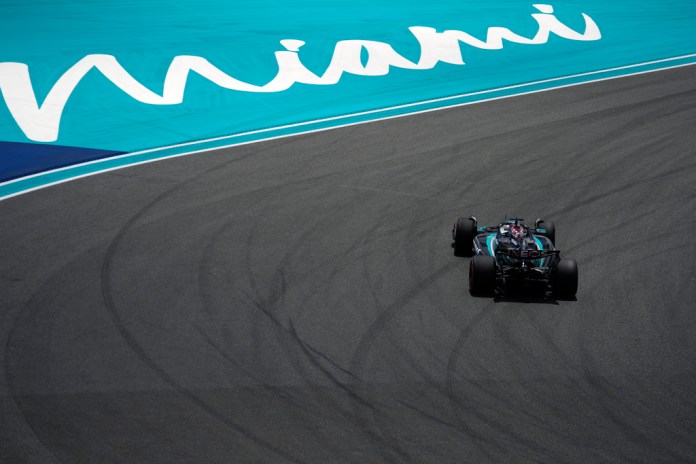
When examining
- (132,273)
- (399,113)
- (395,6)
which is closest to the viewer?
(132,273)

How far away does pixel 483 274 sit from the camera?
12.9 meters

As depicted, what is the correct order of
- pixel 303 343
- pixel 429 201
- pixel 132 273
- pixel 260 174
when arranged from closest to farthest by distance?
pixel 303 343 → pixel 132 273 → pixel 429 201 → pixel 260 174

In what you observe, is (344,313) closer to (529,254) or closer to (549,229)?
(529,254)

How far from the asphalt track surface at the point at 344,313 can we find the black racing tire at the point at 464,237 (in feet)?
0.63

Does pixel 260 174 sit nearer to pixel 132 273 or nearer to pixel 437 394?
pixel 132 273

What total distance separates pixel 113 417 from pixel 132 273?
161 inches

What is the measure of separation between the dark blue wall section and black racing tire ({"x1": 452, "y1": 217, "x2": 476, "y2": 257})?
824 centimetres

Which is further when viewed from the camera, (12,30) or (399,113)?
(12,30)

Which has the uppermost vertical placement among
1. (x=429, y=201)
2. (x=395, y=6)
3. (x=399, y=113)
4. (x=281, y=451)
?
(x=395, y=6)

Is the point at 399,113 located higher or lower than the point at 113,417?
higher

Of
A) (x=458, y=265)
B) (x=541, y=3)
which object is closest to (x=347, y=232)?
(x=458, y=265)

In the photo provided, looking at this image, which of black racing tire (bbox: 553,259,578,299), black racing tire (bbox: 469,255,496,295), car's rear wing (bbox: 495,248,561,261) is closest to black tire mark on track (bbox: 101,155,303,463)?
black racing tire (bbox: 469,255,496,295)

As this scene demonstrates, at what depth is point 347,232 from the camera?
15.4 meters

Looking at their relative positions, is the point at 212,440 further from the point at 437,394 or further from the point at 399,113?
the point at 399,113
